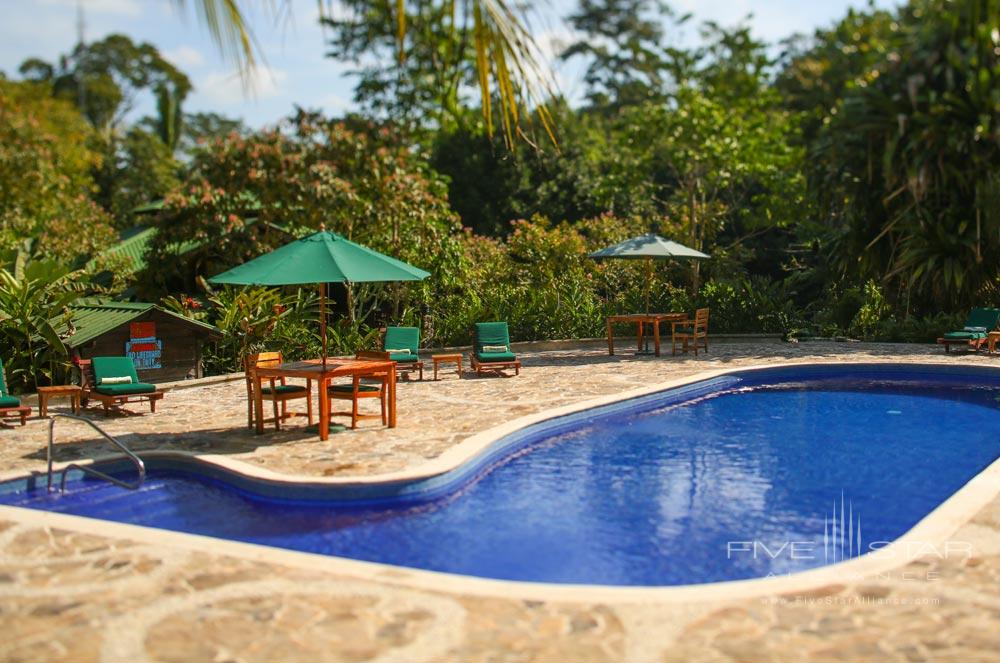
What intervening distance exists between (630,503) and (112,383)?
24.0ft

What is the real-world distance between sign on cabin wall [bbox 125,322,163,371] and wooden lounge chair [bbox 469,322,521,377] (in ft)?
17.1

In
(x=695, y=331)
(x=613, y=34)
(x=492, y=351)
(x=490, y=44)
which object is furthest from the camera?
(x=613, y=34)

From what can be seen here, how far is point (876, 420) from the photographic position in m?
12.6

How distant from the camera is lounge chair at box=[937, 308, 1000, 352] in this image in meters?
17.5

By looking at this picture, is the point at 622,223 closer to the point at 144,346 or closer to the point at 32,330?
the point at 144,346

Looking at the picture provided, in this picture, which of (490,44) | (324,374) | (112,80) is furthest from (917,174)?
(112,80)

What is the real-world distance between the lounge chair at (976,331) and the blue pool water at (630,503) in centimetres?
579

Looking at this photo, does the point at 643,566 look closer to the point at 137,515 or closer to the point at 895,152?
the point at 137,515

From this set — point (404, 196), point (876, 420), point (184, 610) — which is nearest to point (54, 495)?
point (184, 610)

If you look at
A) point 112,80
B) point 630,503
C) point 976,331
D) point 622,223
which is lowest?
point 630,503

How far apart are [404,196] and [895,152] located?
1051 cm

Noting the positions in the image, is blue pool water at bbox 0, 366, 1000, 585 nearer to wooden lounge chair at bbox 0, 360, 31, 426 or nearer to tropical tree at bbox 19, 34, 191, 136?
wooden lounge chair at bbox 0, 360, 31, 426

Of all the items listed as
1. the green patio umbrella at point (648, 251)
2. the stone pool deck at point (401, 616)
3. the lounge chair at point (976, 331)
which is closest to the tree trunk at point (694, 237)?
the green patio umbrella at point (648, 251)

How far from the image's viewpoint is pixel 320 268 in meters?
9.95
